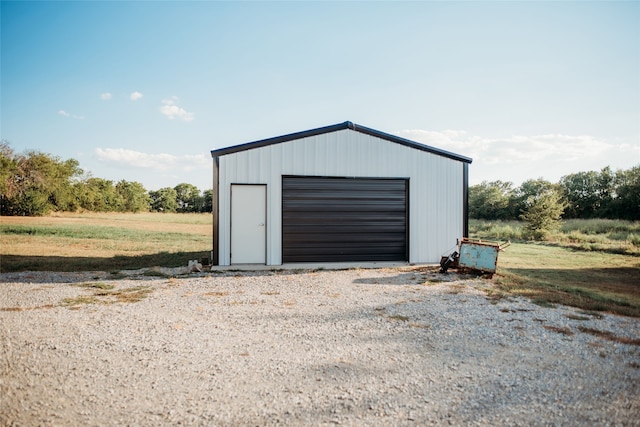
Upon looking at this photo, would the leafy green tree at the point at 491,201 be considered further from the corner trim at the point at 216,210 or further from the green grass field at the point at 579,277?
the corner trim at the point at 216,210

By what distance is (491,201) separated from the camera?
45219 mm

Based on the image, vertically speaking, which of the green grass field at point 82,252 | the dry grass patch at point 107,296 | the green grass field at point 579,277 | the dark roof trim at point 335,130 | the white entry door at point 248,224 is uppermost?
the dark roof trim at point 335,130

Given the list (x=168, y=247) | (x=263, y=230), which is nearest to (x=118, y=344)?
(x=263, y=230)

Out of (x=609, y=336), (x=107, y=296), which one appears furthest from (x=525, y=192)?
(x=107, y=296)

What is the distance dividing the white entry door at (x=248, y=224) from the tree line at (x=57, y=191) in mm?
29999

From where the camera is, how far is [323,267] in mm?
10047

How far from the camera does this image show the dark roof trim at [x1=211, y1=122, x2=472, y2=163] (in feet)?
32.9

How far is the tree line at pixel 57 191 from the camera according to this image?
32.0m

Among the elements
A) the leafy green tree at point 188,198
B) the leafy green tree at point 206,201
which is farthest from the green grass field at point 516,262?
the leafy green tree at point 188,198

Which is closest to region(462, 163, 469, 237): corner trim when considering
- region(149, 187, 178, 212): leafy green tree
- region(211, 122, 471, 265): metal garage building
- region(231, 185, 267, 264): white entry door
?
region(211, 122, 471, 265): metal garage building

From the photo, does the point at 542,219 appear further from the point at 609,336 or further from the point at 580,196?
the point at 580,196

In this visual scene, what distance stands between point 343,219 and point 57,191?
3831cm

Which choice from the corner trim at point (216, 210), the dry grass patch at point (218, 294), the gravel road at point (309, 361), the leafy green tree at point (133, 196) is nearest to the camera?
the gravel road at point (309, 361)

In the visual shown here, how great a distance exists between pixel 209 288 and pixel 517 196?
150 ft
